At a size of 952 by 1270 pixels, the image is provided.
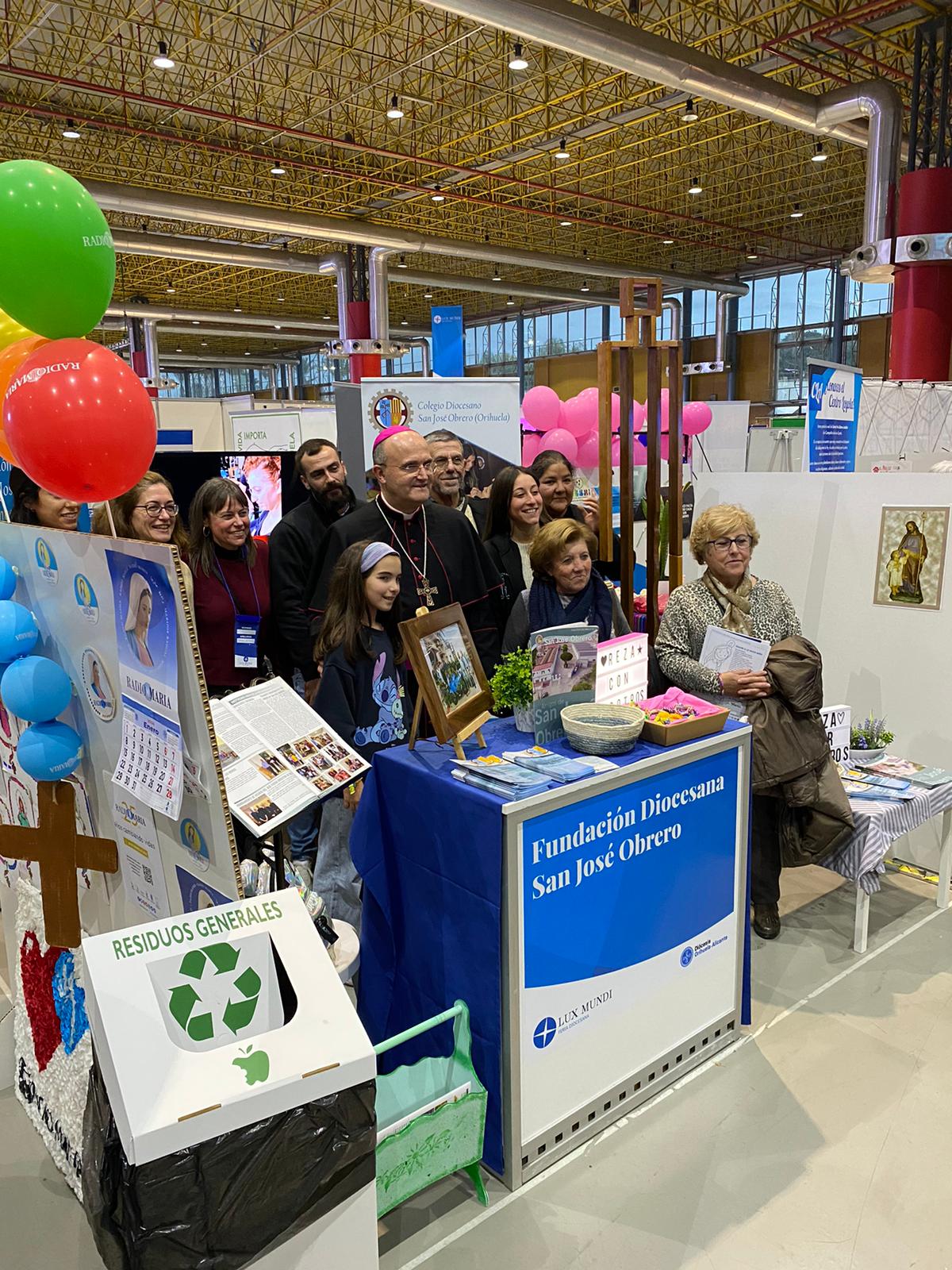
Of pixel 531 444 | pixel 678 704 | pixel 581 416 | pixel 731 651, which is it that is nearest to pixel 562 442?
pixel 581 416

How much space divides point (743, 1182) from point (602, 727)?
1.06 metres

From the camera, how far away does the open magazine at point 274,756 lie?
1987mm

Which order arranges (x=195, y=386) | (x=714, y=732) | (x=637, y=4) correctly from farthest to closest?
(x=195, y=386), (x=637, y=4), (x=714, y=732)

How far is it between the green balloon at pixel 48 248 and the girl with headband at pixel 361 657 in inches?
41.8

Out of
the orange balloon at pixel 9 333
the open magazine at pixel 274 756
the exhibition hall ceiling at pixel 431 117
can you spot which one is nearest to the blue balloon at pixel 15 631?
the open magazine at pixel 274 756

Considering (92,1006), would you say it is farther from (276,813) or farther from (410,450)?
(410,450)

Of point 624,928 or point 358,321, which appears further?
point 358,321

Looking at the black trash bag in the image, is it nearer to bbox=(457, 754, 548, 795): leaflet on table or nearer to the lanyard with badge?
bbox=(457, 754, 548, 795): leaflet on table

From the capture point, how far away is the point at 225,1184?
135 cm


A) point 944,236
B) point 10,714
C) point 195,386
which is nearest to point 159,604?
point 10,714

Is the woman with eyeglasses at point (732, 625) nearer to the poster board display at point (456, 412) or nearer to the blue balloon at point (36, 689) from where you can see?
the blue balloon at point (36, 689)

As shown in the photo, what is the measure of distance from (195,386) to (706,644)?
3382 centimetres

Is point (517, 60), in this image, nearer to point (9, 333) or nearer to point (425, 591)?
point (425, 591)

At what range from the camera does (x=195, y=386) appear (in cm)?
3381
